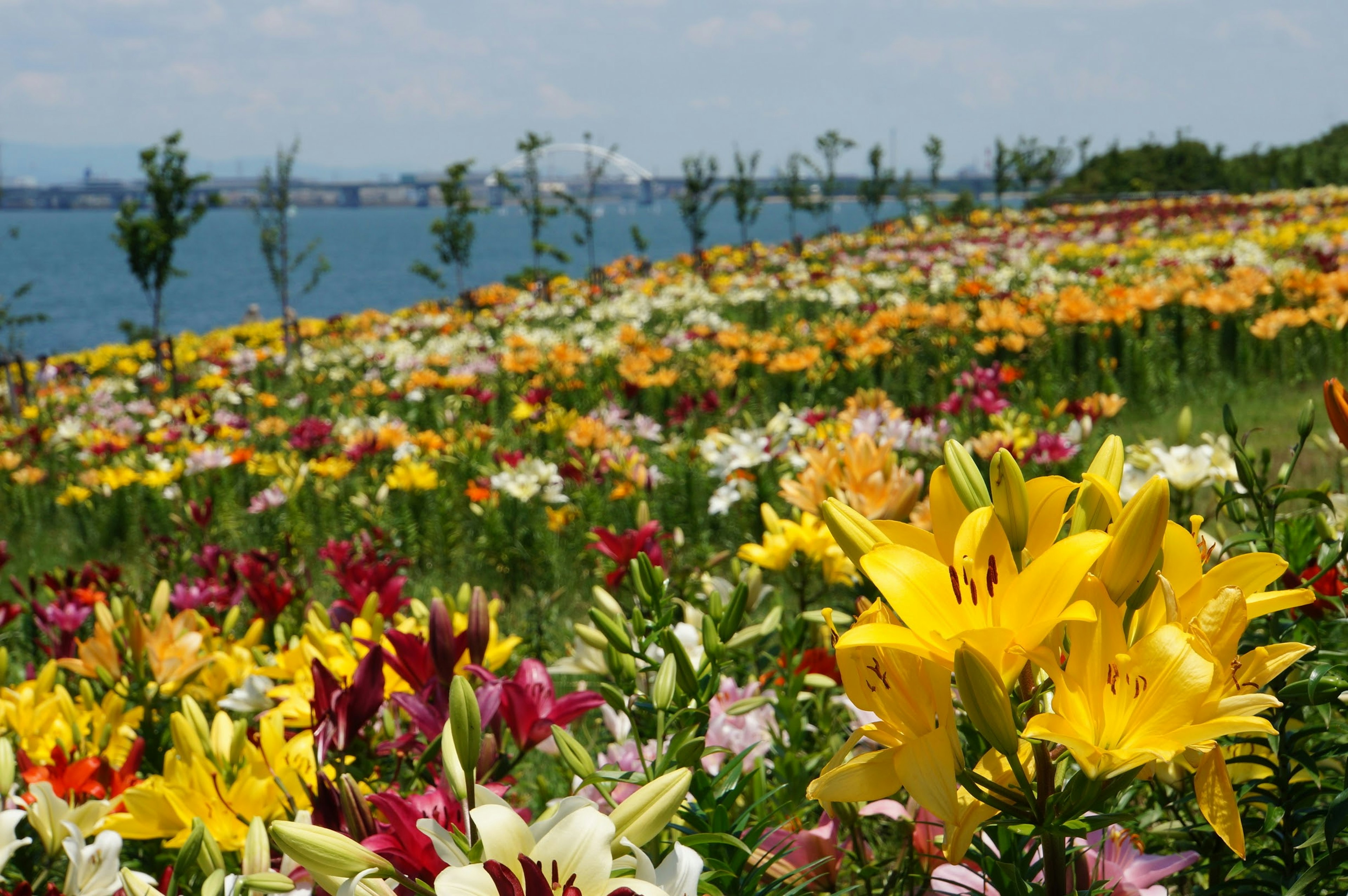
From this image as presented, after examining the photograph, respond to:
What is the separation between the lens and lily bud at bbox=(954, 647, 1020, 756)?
62 cm

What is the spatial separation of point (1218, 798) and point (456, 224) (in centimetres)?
1530

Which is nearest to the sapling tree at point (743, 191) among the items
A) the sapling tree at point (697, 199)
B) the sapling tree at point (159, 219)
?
the sapling tree at point (697, 199)

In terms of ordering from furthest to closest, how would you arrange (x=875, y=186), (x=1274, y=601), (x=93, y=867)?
(x=875, y=186) → (x=93, y=867) → (x=1274, y=601)

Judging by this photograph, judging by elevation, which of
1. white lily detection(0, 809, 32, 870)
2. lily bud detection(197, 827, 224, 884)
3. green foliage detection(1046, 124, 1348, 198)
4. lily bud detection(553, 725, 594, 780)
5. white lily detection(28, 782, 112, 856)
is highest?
green foliage detection(1046, 124, 1348, 198)

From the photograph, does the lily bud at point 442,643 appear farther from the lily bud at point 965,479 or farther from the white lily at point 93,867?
the lily bud at point 965,479

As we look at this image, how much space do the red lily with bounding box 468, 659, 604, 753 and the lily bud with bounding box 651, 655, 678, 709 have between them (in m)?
0.26

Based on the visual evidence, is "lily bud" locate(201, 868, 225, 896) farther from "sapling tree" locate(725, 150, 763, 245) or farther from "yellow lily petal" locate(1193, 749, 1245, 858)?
"sapling tree" locate(725, 150, 763, 245)

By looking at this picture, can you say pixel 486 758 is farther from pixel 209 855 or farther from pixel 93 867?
pixel 93 867

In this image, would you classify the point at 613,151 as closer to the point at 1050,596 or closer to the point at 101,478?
the point at 101,478

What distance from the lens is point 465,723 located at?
2.72ft

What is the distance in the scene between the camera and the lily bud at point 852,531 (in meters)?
0.78

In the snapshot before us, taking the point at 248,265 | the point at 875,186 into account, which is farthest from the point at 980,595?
the point at 248,265

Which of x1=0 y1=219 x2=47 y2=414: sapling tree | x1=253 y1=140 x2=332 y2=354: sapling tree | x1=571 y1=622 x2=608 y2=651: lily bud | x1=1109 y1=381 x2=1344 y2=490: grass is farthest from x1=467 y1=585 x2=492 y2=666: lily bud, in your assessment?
x1=253 y1=140 x2=332 y2=354: sapling tree

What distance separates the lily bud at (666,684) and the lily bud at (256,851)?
1.46ft
